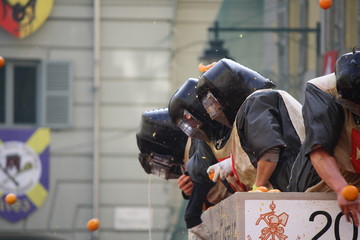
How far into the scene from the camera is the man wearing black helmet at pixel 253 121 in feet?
21.3

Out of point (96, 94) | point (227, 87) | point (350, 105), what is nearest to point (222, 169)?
point (227, 87)

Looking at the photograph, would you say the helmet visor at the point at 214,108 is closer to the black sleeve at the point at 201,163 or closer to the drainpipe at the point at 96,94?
the black sleeve at the point at 201,163

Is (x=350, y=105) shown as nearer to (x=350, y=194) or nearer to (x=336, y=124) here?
(x=336, y=124)

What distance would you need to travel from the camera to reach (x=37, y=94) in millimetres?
20891

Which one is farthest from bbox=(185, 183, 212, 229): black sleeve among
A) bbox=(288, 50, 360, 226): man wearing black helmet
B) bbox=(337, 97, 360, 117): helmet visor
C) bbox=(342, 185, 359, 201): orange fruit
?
bbox=(342, 185, 359, 201): orange fruit

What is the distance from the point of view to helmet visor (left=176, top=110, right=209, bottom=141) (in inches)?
312

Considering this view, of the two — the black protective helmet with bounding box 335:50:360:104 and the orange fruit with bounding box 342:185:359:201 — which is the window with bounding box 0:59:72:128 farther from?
the orange fruit with bounding box 342:185:359:201

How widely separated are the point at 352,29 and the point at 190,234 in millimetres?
6185

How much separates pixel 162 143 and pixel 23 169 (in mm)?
10784

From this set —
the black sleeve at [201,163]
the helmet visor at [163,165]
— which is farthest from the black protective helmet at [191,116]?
the helmet visor at [163,165]

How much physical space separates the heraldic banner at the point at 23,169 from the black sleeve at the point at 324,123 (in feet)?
49.1

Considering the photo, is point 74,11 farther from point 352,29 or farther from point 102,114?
point 352,29

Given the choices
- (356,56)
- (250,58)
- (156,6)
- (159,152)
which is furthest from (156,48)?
(356,56)

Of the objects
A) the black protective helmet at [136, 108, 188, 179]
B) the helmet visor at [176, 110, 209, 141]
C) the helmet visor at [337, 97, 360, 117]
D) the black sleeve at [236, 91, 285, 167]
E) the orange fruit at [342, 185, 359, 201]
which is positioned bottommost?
the black protective helmet at [136, 108, 188, 179]
